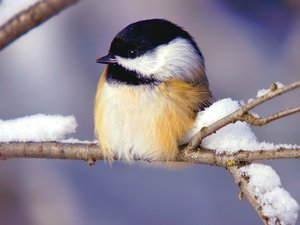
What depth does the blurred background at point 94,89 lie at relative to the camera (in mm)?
2926

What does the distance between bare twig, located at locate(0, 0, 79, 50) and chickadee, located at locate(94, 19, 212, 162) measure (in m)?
0.52

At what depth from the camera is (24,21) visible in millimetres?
1307

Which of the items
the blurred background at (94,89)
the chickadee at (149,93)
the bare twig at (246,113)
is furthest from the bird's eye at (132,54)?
the blurred background at (94,89)

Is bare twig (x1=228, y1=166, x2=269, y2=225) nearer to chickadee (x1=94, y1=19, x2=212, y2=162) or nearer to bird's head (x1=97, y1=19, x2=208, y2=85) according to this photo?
chickadee (x1=94, y1=19, x2=212, y2=162)

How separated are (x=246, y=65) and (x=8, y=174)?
127 centimetres

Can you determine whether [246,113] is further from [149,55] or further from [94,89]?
[94,89]

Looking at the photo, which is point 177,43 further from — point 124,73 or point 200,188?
point 200,188

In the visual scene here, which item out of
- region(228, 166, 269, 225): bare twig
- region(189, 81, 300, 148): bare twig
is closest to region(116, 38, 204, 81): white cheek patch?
region(189, 81, 300, 148): bare twig

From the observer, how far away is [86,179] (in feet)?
9.96

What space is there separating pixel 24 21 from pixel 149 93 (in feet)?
1.80

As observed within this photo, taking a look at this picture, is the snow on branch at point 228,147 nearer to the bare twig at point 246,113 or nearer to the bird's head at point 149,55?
the bare twig at point 246,113

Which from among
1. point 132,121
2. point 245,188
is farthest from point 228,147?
point 132,121

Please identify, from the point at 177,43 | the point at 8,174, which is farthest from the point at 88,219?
the point at 177,43

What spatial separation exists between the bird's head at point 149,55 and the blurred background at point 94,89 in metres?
1.15
